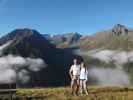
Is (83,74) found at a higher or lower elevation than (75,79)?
higher

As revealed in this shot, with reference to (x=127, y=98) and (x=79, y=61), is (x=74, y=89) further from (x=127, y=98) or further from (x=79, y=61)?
(x=127, y=98)

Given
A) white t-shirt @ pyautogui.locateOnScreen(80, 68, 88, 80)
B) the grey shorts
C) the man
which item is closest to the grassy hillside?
the man

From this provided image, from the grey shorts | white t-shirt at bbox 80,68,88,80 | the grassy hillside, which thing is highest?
white t-shirt at bbox 80,68,88,80

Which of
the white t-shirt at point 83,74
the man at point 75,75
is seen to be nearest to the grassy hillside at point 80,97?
the man at point 75,75

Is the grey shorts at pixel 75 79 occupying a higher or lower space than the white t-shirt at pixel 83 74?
lower

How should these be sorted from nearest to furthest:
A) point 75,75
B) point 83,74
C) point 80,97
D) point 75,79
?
1. point 80,97
2. point 83,74
3. point 75,75
4. point 75,79

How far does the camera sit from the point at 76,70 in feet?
104

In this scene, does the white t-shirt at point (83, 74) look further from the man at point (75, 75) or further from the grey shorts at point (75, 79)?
the grey shorts at point (75, 79)

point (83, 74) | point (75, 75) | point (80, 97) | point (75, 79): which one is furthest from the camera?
point (75, 79)

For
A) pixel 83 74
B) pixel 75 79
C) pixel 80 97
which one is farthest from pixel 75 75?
pixel 80 97

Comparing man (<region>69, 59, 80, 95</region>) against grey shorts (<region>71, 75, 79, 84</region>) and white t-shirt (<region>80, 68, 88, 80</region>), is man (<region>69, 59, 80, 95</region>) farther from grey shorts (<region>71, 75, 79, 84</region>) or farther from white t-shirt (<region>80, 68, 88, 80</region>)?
white t-shirt (<region>80, 68, 88, 80</region>)

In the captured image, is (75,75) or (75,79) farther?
(75,79)

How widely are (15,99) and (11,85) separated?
30.6ft

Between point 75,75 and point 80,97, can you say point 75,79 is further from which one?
point 80,97
